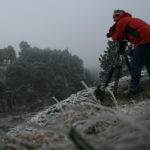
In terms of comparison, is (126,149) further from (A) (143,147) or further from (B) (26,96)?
(B) (26,96)

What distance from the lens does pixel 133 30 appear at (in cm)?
300

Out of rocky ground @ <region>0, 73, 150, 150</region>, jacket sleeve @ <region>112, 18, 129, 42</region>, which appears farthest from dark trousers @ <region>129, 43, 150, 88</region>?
rocky ground @ <region>0, 73, 150, 150</region>

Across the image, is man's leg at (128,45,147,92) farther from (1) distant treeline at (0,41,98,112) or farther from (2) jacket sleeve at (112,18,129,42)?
(1) distant treeline at (0,41,98,112)

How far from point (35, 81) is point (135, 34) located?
25943mm

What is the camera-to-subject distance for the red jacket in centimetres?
295

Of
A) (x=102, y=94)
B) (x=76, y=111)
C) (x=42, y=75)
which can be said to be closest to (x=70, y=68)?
(x=42, y=75)

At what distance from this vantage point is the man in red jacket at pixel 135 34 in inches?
117

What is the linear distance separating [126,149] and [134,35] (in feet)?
9.81

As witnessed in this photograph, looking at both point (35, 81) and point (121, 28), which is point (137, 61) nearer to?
point (121, 28)

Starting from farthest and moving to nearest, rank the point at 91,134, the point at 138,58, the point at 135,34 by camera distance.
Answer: the point at 138,58 < the point at 135,34 < the point at 91,134

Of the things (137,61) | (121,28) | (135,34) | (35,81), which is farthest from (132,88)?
(35,81)

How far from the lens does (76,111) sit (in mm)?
731

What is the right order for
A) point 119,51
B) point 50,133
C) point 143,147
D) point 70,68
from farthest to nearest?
point 70,68 < point 119,51 < point 50,133 < point 143,147

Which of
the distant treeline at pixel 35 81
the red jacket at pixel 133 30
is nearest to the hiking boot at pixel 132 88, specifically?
the red jacket at pixel 133 30
